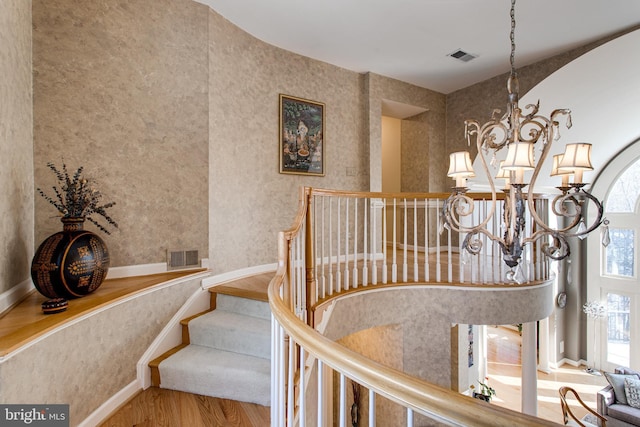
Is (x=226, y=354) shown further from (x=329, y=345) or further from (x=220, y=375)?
(x=329, y=345)

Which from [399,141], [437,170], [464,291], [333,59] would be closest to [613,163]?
[437,170]

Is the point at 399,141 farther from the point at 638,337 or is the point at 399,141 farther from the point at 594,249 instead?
the point at 638,337

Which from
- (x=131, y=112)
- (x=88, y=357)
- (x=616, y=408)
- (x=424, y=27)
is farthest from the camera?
(x=616, y=408)

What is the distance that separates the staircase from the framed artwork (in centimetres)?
183

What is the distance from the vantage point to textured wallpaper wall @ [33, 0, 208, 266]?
2.44m

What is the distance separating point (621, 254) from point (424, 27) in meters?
6.88

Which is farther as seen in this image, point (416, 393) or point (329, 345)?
point (329, 345)

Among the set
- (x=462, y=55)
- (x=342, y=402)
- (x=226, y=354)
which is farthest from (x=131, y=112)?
(x=462, y=55)

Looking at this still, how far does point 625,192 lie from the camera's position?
21.2 feet

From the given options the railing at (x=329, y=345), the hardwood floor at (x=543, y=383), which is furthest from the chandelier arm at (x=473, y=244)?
the hardwood floor at (x=543, y=383)

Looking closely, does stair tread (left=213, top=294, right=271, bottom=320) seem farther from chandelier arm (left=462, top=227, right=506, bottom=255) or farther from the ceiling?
the ceiling

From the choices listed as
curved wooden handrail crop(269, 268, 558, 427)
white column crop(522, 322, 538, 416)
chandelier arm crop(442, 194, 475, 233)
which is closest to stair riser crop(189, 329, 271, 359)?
curved wooden handrail crop(269, 268, 558, 427)

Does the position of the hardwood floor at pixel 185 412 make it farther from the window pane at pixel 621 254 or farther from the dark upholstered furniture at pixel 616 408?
the window pane at pixel 621 254

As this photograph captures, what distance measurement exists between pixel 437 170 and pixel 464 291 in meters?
2.77
